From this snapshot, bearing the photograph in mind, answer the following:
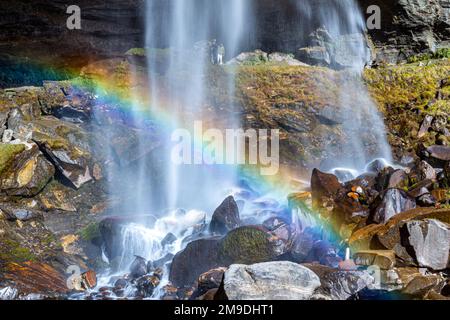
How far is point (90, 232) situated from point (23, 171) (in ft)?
7.97

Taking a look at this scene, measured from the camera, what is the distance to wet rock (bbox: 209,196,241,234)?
9781 millimetres

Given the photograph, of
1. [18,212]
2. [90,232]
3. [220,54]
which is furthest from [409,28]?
[18,212]

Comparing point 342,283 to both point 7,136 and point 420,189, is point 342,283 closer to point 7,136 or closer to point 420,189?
point 420,189

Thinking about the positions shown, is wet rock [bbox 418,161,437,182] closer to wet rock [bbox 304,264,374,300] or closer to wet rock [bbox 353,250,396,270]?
wet rock [bbox 353,250,396,270]

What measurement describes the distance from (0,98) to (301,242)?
10326 mm

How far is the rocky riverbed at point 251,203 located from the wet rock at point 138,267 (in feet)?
0.14

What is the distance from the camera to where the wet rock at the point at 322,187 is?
9.63m

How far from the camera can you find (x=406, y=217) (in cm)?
802

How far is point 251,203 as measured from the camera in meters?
11.6

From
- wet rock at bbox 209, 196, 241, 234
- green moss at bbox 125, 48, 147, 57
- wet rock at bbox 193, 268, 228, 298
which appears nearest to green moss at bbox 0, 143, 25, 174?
wet rock at bbox 209, 196, 241, 234

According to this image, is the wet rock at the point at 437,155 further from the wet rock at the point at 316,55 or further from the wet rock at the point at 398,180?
the wet rock at the point at 316,55

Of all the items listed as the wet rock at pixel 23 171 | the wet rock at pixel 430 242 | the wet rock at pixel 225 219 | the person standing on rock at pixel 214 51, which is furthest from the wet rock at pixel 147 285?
the person standing on rock at pixel 214 51

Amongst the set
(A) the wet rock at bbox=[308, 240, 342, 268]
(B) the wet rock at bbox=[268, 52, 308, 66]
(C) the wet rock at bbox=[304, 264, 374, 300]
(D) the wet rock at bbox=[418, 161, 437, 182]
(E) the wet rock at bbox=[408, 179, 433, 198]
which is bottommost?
(A) the wet rock at bbox=[308, 240, 342, 268]

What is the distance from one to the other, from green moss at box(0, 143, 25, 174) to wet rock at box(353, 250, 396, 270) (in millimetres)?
8499
